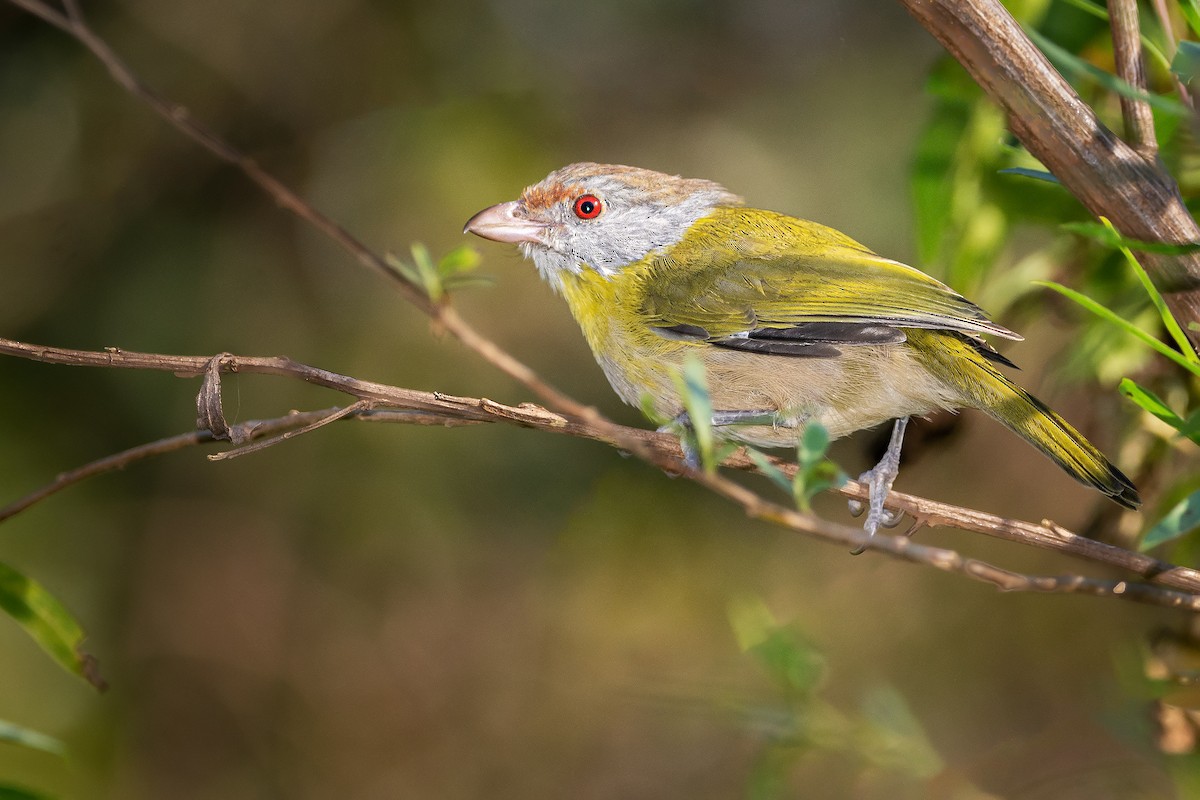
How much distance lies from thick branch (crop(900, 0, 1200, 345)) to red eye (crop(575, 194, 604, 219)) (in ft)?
6.53

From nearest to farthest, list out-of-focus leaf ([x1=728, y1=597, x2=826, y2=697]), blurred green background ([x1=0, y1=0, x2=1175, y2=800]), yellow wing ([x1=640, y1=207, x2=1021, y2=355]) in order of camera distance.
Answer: out-of-focus leaf ([x1=728, y1=597, x2=826, y2=697]) → yellow wing ([x1=640, y1=207, x2=1021, y2=355]) → blurred green background ([x1=0, y1=0, x2=1175, y2=800])

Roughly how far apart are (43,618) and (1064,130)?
1.99 metres

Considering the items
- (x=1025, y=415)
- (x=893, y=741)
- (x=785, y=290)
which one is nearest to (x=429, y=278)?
(x=893, y=741)

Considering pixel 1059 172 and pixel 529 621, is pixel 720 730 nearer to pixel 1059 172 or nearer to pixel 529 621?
pixel 529 621

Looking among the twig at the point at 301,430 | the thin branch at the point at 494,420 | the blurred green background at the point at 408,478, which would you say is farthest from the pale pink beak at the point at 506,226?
the twig at the point at 301,430

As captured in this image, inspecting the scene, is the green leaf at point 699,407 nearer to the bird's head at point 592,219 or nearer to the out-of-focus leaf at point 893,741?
the out-of-focus leaf at point 893,741

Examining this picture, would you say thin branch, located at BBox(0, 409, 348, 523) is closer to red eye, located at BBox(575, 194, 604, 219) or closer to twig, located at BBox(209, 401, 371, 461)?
twig, located at BBox(209, 401, 371, 461)

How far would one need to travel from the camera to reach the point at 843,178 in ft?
17.6

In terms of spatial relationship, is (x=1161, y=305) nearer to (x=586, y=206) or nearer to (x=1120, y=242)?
(x=1120, y=242)

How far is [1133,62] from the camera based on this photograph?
167 centimetres

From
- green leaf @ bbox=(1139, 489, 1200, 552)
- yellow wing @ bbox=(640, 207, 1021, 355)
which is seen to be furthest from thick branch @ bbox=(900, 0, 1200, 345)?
yellow wing @ bbox=(640, 207, 1021, 355)

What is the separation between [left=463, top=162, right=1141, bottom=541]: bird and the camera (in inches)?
106

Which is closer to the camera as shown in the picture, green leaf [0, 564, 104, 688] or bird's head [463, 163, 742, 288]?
green leaf [0, 564, 104, 688]

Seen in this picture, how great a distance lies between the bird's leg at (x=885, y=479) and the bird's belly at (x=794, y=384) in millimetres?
105
